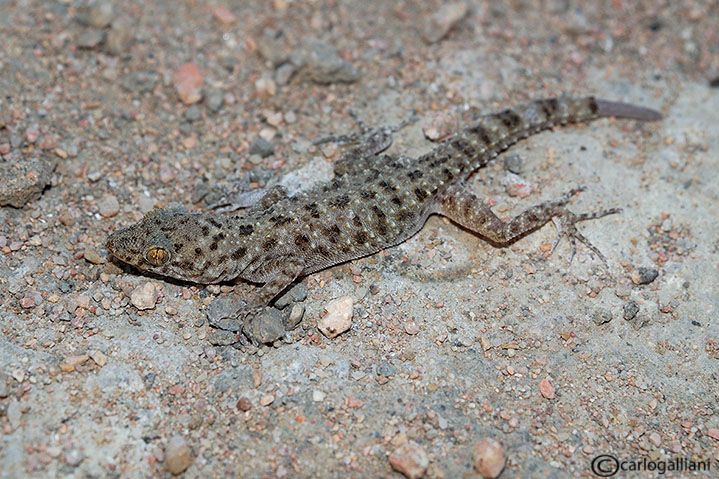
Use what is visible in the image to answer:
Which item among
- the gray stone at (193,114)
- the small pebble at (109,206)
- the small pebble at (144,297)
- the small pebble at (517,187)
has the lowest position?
the small pebble at (517,187)

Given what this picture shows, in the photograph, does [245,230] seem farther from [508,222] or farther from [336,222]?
[508,222]

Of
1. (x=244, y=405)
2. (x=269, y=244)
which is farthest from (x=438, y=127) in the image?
(x=244, y=405)

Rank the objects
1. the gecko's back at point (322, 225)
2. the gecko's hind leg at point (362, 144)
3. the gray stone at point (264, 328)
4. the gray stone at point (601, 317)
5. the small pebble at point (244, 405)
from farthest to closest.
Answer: the gecko's hind leg at point (362, 144)
the gray stone at point (601, 317)
the gecko's back at point (322, 225)
the gray stone at point (264, 328)
the small pebble at point (244, 405)

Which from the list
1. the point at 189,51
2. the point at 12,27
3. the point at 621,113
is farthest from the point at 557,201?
the point at 12,27

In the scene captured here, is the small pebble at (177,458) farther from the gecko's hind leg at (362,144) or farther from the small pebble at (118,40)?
the small pebble at (118,40)

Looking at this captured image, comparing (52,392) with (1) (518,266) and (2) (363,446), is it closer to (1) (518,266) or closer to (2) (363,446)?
(2) (363,446)

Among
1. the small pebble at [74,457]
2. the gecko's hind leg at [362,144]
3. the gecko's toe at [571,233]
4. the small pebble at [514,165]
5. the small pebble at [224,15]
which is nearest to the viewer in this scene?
the small pebble at [74,457]

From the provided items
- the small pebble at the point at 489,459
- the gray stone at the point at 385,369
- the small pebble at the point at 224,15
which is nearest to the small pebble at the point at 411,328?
the gray stone at the point at 385,369

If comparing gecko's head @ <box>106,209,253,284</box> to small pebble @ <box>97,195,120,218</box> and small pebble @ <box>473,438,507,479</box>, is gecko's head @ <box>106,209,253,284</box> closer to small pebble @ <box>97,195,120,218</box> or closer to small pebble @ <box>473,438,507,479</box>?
small pebble @ <box>97,195,120,218</box>

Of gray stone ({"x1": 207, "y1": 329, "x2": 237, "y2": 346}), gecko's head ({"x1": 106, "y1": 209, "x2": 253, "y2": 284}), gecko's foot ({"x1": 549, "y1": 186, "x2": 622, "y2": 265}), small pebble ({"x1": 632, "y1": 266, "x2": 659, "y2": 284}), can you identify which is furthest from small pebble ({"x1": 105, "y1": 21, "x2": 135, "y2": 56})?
small pebble ({"x1": 632, "y1": 266, "x2": 659, "y2": 284})

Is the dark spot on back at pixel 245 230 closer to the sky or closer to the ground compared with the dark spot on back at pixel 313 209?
closer to the ground
